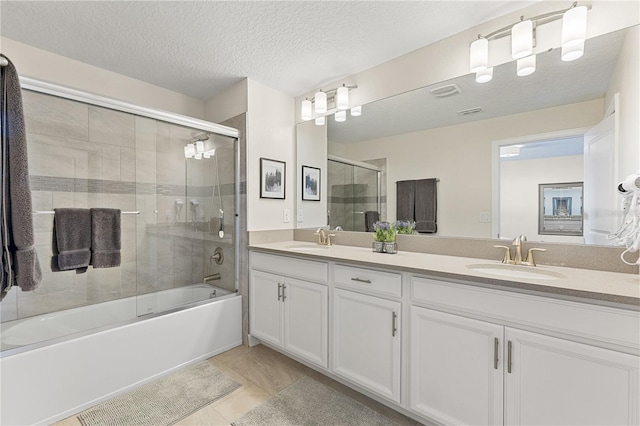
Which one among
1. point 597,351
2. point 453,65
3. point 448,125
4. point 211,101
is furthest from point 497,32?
point 211,101

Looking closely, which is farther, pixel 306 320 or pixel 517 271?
pixel 306 320

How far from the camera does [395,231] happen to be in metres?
2.10

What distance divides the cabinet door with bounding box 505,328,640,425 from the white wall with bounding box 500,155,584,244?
706 mm

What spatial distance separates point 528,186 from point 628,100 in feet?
1.81

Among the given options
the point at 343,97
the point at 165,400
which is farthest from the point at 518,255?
the point at 165,400

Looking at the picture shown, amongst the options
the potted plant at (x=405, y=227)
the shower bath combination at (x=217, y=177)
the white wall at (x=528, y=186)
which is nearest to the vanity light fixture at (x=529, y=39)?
the white wall at (x=528, y=186)

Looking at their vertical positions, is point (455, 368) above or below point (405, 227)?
below

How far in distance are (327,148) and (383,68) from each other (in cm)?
80

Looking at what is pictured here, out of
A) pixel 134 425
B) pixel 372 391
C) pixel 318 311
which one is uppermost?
pixel 318 311

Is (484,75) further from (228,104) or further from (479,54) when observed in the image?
(228,104)

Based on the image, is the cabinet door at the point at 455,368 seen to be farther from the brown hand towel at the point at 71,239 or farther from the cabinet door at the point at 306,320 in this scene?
the brown hand towel at the point at 71,239

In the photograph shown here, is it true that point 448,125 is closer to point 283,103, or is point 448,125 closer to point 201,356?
point 283,103

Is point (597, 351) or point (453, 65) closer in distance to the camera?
point (597, 351)

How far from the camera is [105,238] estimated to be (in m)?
1.92
